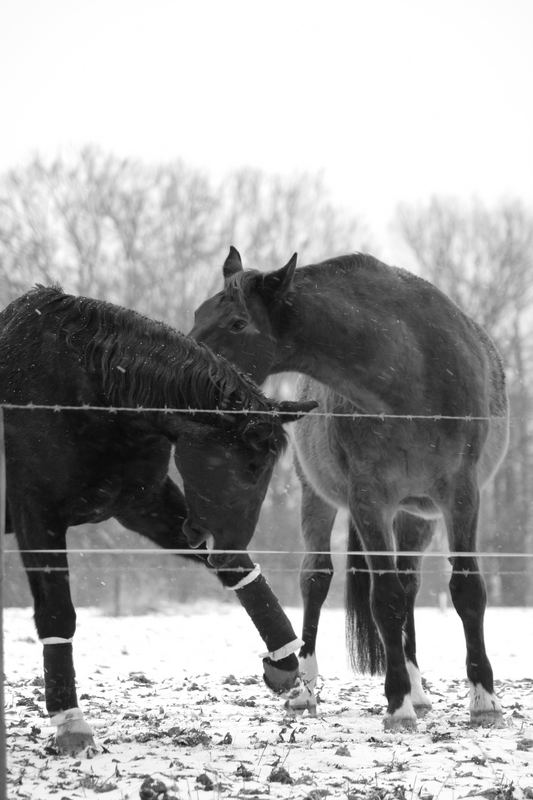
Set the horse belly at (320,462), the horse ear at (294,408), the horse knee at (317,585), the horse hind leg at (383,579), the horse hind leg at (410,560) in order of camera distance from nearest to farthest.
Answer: the horse ear at (294,408) < the horse hind leg at (383,579) < the horse belly at (320,462) < the horse hind leg at (410,560) < the horse knee at (317,585)

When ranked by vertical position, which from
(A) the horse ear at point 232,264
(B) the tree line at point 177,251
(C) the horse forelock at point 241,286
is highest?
(B) the tree line at point 177,251

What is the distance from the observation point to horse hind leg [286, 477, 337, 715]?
6.20 m

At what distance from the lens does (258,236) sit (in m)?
16.6

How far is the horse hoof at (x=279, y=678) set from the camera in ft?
15.0

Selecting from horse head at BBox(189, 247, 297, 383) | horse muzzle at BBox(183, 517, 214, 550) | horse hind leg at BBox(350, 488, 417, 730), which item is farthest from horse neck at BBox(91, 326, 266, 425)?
horse hind leg at BBox(350, 488, 417, 730)

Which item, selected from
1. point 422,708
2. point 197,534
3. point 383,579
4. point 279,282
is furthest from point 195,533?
point 422,708

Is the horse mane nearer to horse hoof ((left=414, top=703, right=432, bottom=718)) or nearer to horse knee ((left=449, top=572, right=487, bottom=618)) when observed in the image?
horse knee ((left=449, top=572, right=487, bottom=618))

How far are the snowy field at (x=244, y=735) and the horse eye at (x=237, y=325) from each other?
1993mm

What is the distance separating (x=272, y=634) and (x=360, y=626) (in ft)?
5.84

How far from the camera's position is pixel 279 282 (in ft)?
17.1

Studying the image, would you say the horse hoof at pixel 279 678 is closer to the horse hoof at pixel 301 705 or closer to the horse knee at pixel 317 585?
the horse hoof at pixel 301 705

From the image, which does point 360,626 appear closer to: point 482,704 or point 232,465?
point 482,704

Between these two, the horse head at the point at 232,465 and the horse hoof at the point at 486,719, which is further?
the horse hoof at the point at 486,719

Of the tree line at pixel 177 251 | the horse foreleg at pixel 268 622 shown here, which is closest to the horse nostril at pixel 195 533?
the horse foreleg at pixel 268 622
